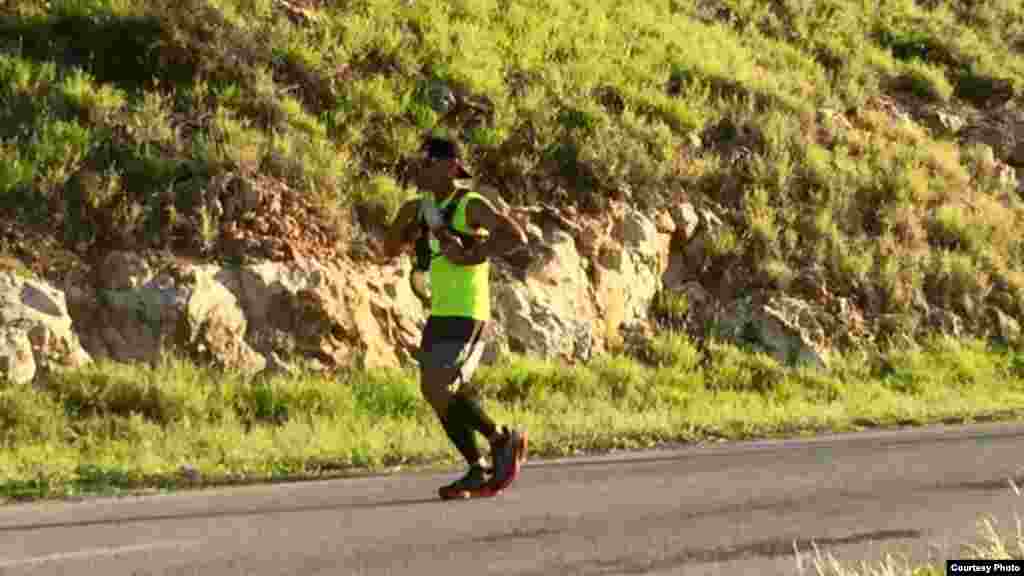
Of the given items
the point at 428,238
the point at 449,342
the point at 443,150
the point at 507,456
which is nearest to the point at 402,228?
the point at 428,238

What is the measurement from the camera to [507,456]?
27.6 ft

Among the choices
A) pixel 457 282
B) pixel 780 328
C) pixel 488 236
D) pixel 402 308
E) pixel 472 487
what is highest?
pixel 488 236

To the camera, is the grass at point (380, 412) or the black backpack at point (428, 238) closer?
the black backpack at point (428, 238)

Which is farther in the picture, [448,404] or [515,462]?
[515,462]

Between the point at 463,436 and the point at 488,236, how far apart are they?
125 centimetres

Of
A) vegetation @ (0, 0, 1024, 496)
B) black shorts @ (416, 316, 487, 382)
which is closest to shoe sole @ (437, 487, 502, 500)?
black shorts @ (416, 316, 487, 382)

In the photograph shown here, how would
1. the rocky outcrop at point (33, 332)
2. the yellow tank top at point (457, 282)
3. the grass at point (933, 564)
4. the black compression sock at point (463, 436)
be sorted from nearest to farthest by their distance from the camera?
1. the grass at point (933, 564)
2. the yellow tank top at point (457, 282)
3. the black compression sock at point (463, 436)
4. the rocky outcrop at point (33, 332)

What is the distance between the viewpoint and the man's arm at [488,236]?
8.02 m

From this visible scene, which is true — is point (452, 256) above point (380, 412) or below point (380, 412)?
→ above

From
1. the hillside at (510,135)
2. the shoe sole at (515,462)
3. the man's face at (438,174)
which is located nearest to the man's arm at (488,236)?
the man's face at (438,174)

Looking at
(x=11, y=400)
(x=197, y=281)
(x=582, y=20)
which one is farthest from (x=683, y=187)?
(x=11, y=400)

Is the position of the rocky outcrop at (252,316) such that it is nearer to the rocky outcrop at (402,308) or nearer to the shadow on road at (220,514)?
the rocky outcrop at (402,308)

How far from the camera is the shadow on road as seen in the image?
7.42 m

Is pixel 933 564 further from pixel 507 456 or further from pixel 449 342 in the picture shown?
pixel 449 342
